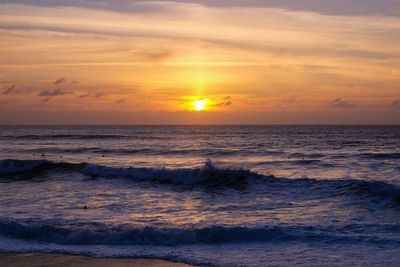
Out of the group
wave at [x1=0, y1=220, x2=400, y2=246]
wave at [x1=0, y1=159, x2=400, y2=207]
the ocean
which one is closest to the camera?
the ocean

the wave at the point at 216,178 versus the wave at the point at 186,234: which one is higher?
the wave at the point at 216,178

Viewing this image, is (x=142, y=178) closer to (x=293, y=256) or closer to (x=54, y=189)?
(x=54, y=189)

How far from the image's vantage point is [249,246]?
40.9ft

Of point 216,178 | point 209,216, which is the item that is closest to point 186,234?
point 209,216

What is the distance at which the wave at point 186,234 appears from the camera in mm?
12867

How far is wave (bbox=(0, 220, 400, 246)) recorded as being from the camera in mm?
12867

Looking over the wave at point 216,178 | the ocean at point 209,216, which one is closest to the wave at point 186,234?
the ocean at point 209,216

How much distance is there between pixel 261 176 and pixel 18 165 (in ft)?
54.5

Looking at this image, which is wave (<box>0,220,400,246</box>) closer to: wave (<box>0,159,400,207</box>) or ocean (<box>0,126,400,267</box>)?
ocean (<box>0,126,400,267</box>)

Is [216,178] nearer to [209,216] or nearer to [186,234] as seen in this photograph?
[209,216]

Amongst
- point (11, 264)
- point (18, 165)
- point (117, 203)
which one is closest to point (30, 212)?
point (117, 203)

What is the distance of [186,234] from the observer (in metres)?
13.2

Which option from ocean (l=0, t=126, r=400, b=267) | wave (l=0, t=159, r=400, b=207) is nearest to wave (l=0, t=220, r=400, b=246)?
ocean (l=0, t=126, r=400, b=267)

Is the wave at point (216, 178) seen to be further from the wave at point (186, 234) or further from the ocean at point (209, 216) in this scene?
the wave at point (186, 234)
